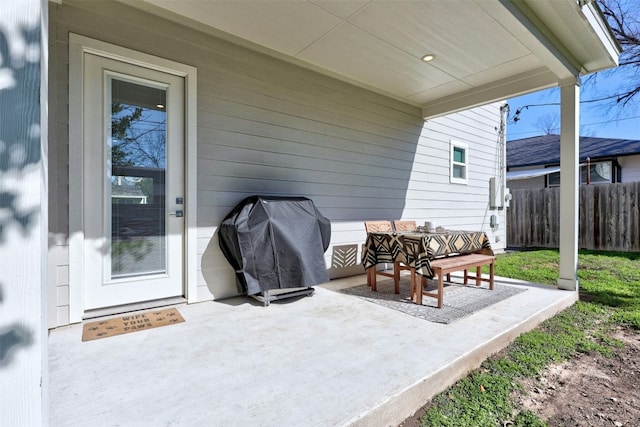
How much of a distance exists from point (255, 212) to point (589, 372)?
2.91 metres

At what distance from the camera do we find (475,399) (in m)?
1.81

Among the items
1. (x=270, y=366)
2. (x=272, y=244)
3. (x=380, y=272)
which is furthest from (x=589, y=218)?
Result: (x=270, y=366)

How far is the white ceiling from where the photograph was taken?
282 centimetres

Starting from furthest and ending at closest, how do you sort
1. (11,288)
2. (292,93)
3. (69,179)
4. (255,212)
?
(292,93), (255,212), (69,179), (11,288)

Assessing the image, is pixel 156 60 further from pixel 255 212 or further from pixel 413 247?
pixel 413 247

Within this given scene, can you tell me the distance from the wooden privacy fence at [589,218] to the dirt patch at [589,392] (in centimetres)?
650

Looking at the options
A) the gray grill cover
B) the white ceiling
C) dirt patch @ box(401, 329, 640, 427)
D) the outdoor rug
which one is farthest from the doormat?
the white ceiling

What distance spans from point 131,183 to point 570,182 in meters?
4.95

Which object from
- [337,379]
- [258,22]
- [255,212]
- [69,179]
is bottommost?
[337,379]

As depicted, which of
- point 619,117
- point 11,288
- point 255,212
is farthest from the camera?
point 619,117

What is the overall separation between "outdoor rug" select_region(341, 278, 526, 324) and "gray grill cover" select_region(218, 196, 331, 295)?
2.28ft

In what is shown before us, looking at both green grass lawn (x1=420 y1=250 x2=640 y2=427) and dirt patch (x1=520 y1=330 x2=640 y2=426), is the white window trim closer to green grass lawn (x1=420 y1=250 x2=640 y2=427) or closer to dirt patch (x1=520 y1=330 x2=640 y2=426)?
green grass lawn (x1=420 y1=250 x2=640 y2=427)

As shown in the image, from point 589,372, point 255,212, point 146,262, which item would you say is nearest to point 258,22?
point 255,212

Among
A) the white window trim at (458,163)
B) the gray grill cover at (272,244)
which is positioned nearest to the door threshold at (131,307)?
the gray grill cover at (272,244)
